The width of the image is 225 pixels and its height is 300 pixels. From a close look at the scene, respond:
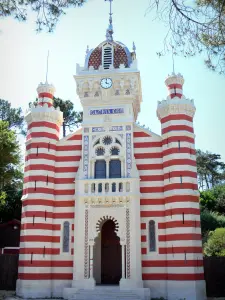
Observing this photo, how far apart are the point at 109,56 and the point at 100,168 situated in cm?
729

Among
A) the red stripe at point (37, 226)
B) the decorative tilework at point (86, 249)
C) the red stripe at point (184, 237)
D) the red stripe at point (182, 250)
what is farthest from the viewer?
the red stripe at point (37, 226)

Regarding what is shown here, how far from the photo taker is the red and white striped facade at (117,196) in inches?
744

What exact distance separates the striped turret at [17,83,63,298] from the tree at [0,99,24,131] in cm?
1538

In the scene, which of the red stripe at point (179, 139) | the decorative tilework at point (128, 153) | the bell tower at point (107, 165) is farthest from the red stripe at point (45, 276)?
the red stripe at point (179, 139)

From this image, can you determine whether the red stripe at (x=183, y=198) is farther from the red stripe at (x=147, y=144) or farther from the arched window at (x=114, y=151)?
the arched window at (x=114, y=151)

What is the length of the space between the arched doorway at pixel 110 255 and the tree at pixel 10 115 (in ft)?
64.7

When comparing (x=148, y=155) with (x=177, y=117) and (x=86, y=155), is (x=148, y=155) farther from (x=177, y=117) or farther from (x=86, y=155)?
(x=86, y=155)

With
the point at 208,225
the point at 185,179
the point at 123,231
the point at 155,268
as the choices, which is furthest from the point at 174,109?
the point at 208,225

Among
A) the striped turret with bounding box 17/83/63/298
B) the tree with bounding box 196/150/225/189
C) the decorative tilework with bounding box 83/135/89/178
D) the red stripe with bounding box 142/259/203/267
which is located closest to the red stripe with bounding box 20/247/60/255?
the striped turret with bounding box 17/83/63/298

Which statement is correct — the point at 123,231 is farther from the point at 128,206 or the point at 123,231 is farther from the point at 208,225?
the point at 208,225

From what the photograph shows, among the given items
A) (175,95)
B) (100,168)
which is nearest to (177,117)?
(175,95)

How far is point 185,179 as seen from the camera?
64.5 feet

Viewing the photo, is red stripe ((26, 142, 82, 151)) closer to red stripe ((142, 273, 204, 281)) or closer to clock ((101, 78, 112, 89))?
clock ((101, 78, 112, 89))

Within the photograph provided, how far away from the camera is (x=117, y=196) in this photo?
19812 mm
